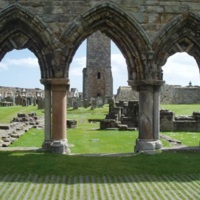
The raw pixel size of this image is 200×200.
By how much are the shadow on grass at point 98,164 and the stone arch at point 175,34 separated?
2682 millimetres

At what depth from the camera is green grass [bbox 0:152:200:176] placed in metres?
8.08

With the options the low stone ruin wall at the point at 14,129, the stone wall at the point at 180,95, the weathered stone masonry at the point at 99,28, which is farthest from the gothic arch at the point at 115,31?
the stone wall at the point at 180,95

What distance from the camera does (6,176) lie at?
761 centimetres

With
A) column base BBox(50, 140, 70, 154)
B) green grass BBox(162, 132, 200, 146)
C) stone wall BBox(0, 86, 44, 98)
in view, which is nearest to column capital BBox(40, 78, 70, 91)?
column base BBox(50, 140, 70, 154)

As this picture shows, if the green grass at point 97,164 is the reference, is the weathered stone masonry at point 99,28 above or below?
above

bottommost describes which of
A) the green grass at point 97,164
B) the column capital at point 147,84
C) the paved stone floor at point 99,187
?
the paved stone floor at point 99,187

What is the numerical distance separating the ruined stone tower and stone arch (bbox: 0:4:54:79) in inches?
1569

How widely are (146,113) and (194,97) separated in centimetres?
4050

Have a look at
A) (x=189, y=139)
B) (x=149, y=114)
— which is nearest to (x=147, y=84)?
(x=149, y=114)

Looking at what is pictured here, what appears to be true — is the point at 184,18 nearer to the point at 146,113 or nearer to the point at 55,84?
the point at 146,113

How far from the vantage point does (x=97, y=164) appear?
8859 mm

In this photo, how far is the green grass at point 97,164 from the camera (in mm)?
8078

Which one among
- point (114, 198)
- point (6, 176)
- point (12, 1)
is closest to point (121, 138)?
point (12, 1)

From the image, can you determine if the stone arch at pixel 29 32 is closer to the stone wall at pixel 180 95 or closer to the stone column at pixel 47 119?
the stone column at pixel 47 119
